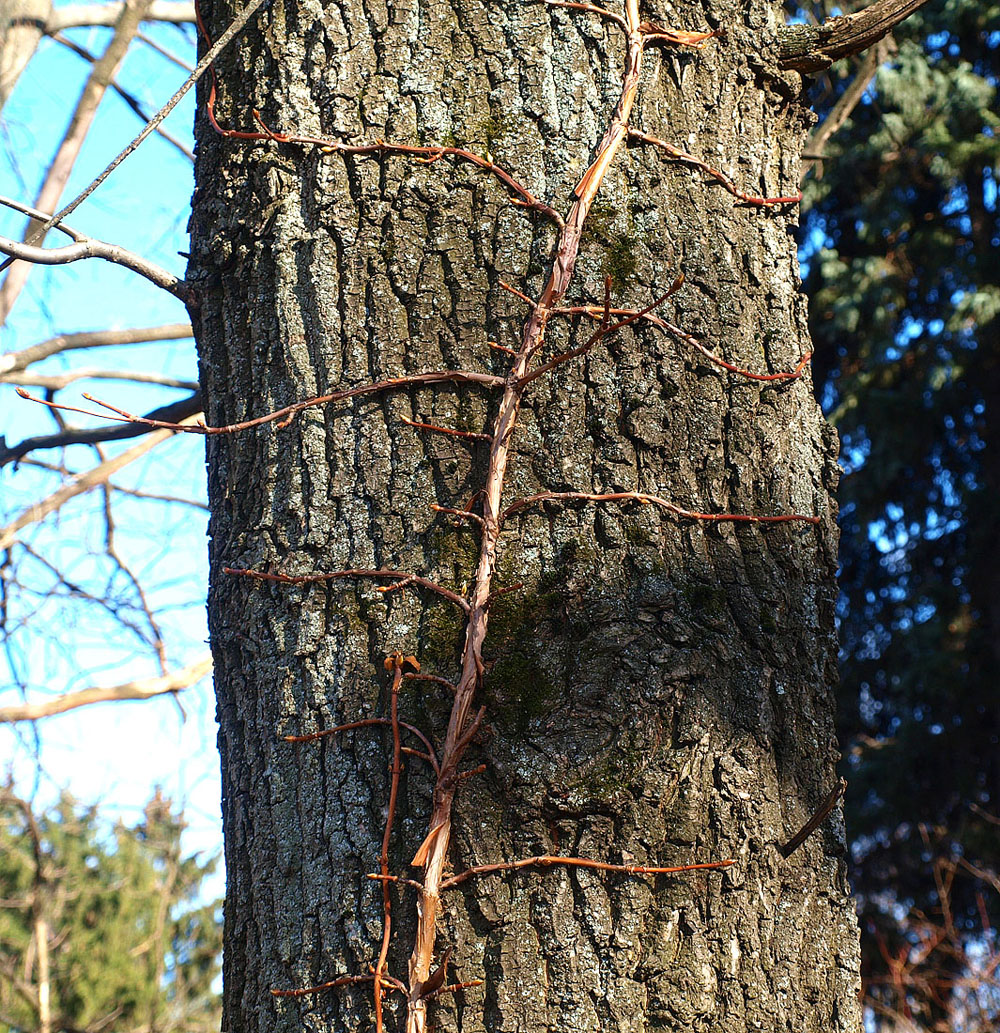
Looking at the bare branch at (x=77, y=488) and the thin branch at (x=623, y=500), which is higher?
the bare branch at (x=77, y=488)

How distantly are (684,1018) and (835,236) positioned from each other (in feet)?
29.2

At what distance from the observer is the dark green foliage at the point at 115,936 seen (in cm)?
949

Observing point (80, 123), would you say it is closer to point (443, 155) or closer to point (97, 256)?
point (97, 256)

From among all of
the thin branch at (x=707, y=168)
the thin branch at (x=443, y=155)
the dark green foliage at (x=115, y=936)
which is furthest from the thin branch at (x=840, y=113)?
the dark green foliage at (x=115, y=936)

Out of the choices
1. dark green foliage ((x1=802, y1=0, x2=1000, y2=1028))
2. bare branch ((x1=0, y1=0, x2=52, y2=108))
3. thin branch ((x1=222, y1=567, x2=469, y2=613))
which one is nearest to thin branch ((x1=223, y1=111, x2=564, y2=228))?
thin branch ((x1=222, y1=567, x2=469, y2=613))

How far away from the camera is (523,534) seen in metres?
1.13

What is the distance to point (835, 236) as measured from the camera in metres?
8.78

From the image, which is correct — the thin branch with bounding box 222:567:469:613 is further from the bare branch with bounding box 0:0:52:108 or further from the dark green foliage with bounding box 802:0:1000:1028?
the dark green foliage with bounding box 802:0:1000:1028

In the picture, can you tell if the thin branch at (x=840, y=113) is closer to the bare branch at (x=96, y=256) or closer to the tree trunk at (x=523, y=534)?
the tree trunk at (x=523, y=534)

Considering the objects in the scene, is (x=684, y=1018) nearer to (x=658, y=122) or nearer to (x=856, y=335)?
(x=658, y=122)

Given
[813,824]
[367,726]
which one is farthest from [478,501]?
[813,824]

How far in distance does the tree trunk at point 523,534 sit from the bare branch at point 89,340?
1984mm

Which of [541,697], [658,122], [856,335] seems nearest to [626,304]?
[658,122]

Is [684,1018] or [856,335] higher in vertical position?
[856,335]
